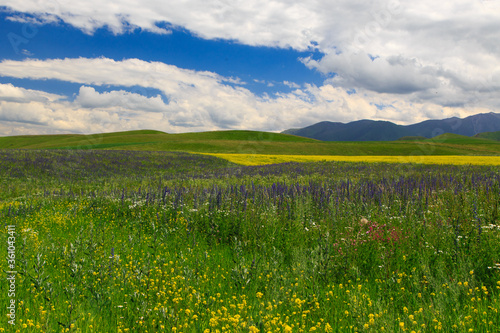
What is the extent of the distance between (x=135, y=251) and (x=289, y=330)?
172 inches

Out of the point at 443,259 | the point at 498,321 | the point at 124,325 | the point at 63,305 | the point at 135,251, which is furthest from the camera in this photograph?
the point at 135,251

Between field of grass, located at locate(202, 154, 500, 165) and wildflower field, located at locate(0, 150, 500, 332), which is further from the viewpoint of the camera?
field of grass, located at locate(202, 154, 500, 165)

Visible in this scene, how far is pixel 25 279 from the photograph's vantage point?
14.1ft

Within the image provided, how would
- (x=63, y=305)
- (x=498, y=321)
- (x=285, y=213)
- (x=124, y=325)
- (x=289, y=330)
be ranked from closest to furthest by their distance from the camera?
(x=289, y=330)
(x=498, y=321)
(x=124, y=325)
(x=63, y=305)
(x=285, y=213)

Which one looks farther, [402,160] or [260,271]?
[402,160]

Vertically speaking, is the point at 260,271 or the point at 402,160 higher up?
the point at 402,160

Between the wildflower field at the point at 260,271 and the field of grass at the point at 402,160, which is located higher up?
the field of grass at the point at 402,160

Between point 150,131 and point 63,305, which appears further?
point 150,131

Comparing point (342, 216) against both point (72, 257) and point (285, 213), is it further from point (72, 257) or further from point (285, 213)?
point (72, 257)

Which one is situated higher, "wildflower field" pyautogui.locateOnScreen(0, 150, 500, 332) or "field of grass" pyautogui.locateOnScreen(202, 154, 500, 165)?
"field of grass" pyautogui.locateOnScreen(202, 154, 500, 165)

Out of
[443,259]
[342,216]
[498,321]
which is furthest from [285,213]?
[498,321]

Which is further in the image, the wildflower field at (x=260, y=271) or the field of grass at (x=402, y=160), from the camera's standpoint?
the field of grass at (x=402, y=160)

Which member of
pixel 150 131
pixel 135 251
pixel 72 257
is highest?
pixel 150 131

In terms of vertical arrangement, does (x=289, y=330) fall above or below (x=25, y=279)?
above
